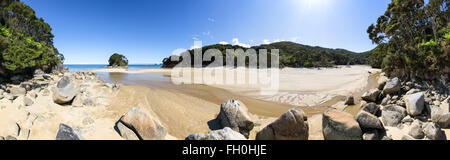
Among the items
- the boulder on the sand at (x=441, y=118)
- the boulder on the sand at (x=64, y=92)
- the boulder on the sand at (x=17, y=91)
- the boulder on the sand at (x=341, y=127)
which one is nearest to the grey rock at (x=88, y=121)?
the boulder on the sand at (x=64, y=92)

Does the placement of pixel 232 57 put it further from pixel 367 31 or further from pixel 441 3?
pixel 441 3

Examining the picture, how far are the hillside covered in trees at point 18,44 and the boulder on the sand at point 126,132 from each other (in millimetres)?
8362

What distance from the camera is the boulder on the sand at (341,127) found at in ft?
15.3

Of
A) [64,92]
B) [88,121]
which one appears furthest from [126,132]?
[64,92]

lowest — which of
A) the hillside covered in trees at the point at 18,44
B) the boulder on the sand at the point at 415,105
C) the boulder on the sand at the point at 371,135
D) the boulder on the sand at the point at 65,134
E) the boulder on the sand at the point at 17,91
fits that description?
the boulder on the sand at the point at 371,135

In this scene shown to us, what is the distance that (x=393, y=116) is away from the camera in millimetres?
5770

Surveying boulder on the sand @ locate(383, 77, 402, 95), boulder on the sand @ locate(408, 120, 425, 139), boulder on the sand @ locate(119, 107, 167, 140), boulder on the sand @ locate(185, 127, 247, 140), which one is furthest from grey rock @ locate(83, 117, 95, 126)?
boulder on the sand @ locate(383, 77, 402, 95)

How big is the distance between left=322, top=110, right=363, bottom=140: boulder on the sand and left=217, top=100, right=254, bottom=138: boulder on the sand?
8.86 feet

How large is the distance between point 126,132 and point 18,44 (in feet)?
34.4

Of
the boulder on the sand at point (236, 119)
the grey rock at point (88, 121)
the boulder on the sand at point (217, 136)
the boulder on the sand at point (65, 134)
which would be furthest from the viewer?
the boulder on the sand at point (236, 119)

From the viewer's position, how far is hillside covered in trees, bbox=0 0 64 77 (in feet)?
25.3

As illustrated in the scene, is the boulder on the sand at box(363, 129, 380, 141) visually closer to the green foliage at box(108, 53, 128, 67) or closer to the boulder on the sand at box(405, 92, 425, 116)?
the boulder on the sand at box(405, 92, 425, 116)

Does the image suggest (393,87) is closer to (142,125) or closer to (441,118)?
(441,118)

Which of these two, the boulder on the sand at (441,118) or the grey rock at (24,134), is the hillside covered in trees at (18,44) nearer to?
the grey rock at (24,134)
